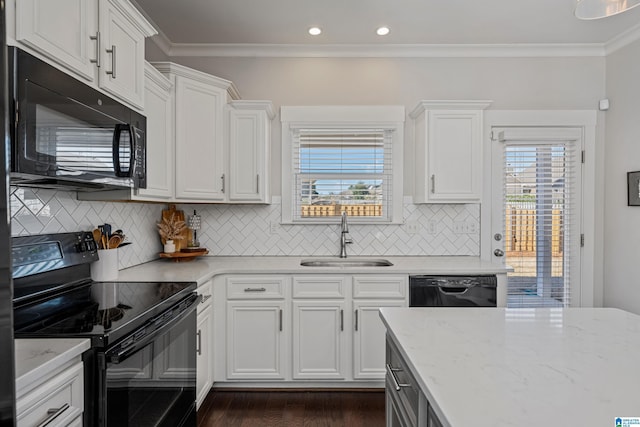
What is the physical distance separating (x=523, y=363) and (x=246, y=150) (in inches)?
95.0

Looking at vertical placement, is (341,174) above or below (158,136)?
below

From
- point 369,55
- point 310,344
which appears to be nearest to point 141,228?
point 310,344

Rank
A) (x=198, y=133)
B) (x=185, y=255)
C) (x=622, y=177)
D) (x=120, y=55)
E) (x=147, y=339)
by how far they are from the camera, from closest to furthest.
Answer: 1. (x=147, y=339)
2. (x=120, y=55)
3. (x=198, y=133)
4. (x=185, y=255)
5. (x=622, y=177)

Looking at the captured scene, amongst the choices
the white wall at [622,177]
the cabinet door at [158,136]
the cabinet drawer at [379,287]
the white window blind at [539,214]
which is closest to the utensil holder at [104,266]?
the cabinet door at [158,136]

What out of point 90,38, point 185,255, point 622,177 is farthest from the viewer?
point 622,177

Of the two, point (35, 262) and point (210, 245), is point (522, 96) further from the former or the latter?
point (35, 262)

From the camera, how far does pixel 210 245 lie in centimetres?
333

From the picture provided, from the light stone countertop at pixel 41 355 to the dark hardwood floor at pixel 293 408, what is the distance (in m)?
1.50

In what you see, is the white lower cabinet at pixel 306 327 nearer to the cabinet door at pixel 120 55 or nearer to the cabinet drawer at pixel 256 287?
the cabinet drawer at pixel 256 287

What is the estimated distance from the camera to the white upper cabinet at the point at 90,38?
125cm

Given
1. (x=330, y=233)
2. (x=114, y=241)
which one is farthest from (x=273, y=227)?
(x=114, y=241)

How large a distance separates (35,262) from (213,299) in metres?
1.16

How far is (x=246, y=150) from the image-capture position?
2971mm

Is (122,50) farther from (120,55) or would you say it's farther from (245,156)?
(245,156)
